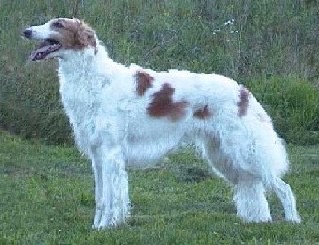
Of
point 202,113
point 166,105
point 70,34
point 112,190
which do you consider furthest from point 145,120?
point 70,34

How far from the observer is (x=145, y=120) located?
7180 millimetres

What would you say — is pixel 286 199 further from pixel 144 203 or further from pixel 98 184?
pixel 98 184

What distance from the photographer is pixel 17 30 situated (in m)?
13.0

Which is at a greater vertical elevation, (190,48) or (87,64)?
(87,64)

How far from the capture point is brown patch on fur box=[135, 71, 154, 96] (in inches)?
281

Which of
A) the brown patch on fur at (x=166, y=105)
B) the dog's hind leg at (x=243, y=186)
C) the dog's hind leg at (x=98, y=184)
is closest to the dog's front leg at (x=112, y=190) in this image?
the dog's hind leg at (x=98, y=184)

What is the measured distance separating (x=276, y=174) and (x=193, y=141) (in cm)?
74

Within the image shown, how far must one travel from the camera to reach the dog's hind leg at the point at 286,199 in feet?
23.5

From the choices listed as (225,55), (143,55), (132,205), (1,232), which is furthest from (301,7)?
(1,232)

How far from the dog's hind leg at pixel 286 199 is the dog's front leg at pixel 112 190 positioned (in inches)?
49.5

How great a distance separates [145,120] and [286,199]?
4.35 ft

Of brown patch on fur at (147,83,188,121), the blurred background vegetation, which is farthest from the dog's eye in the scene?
the blurred background vegetation

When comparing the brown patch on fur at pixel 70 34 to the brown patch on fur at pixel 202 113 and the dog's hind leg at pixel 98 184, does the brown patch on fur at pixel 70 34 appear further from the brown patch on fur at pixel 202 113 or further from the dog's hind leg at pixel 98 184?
the brown patch on fur at pixel 202 113

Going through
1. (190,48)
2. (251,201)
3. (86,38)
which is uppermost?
(86,38)
